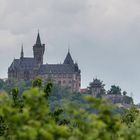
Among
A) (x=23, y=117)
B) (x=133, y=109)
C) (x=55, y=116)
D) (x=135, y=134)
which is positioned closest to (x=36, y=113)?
(x=23, y=117)

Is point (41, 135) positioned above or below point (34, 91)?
below

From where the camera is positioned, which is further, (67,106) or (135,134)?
(135,134)

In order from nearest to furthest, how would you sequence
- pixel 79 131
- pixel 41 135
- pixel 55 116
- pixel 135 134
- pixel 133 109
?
1. pixel 41 135
2. pixel 79 131
3. pixel 135 134
4. pixel 55 116
5. pixel 133 109

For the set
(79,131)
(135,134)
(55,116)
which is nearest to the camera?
(79,131)

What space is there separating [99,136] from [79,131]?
325 mm

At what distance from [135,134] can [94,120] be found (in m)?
1.24

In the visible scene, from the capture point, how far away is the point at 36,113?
9.63m

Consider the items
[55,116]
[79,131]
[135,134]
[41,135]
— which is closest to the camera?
[41,135]

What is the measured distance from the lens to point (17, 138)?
923 centimetres

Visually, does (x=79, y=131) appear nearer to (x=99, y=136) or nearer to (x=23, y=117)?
(x=99, y=136)

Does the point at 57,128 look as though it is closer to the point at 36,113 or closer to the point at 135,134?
the point at 36,113

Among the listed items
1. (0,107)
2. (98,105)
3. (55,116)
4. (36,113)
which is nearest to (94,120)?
(98,105)

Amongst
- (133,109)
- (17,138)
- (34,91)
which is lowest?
(17,138)

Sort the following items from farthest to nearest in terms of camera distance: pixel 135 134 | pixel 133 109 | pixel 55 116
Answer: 1. pixel 133 109
2. pixel 55 116
3. pixel 135 134
